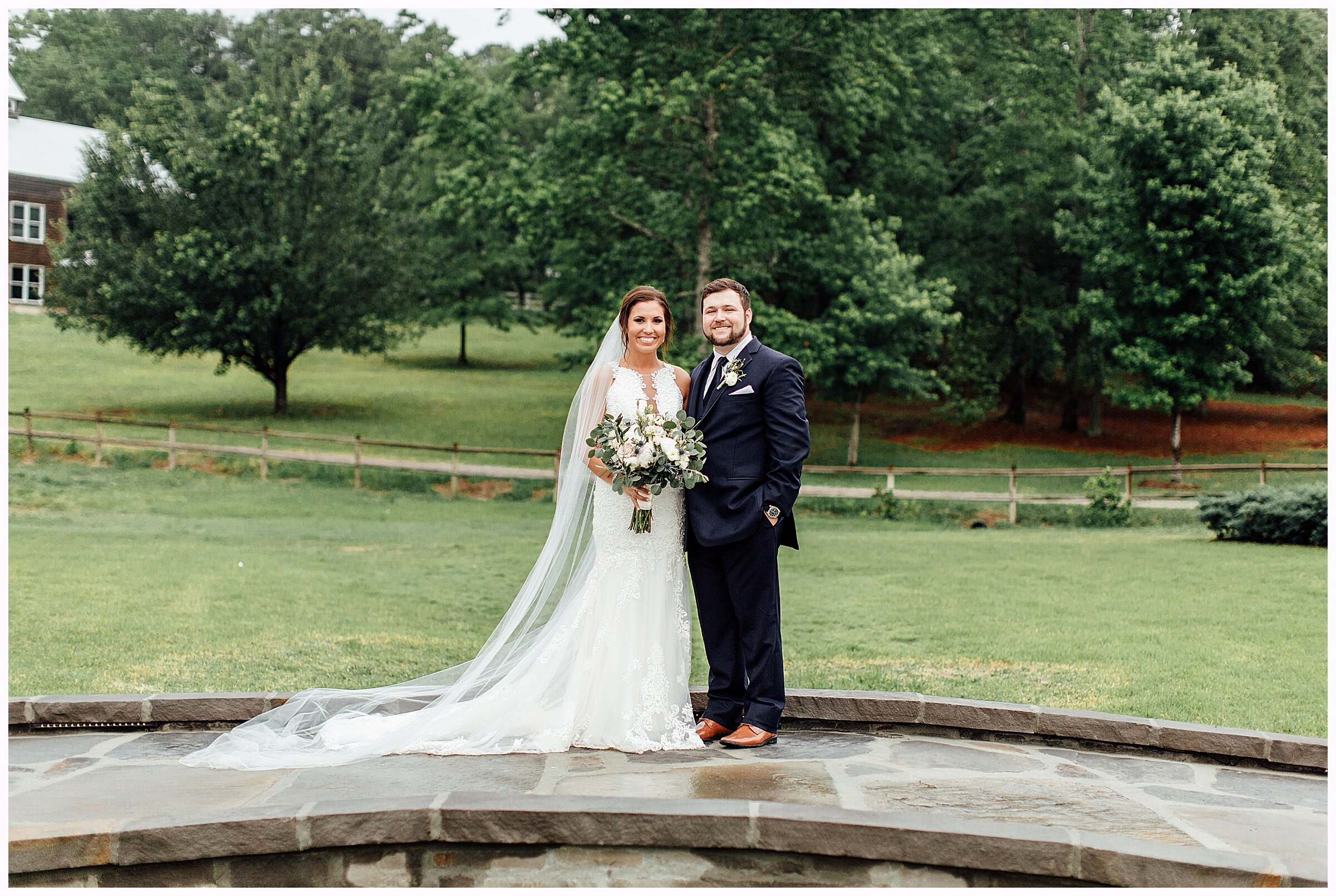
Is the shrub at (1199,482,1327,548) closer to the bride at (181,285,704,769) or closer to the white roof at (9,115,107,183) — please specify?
the bride at (181,285,704,769)

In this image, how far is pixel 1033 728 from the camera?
5.77 metres

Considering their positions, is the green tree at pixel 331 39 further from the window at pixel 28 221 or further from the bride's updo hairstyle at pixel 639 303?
the bride's updo hairstyle at pixel 639 303

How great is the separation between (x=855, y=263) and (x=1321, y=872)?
22.8 metres

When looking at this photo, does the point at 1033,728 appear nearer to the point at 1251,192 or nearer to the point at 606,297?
the point at 606,297

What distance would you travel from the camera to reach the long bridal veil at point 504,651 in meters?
5.59

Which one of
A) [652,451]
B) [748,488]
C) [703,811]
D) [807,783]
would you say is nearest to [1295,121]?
[748,488]

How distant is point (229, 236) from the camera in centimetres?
2631

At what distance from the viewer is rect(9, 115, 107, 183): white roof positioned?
3244cm

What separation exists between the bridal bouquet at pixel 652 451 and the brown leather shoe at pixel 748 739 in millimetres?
1244

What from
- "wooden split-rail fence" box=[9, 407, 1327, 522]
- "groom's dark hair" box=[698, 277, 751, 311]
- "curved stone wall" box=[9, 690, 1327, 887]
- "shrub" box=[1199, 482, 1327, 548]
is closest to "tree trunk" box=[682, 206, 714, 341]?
"wooden split-rail fence" box=[9, 407, 1327, 522]

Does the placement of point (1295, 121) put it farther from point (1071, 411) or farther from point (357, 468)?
point (357, 468)

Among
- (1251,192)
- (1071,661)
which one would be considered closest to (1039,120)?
(1251,192)

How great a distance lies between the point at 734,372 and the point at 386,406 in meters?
27.7

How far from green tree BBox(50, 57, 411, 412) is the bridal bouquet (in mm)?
22670
